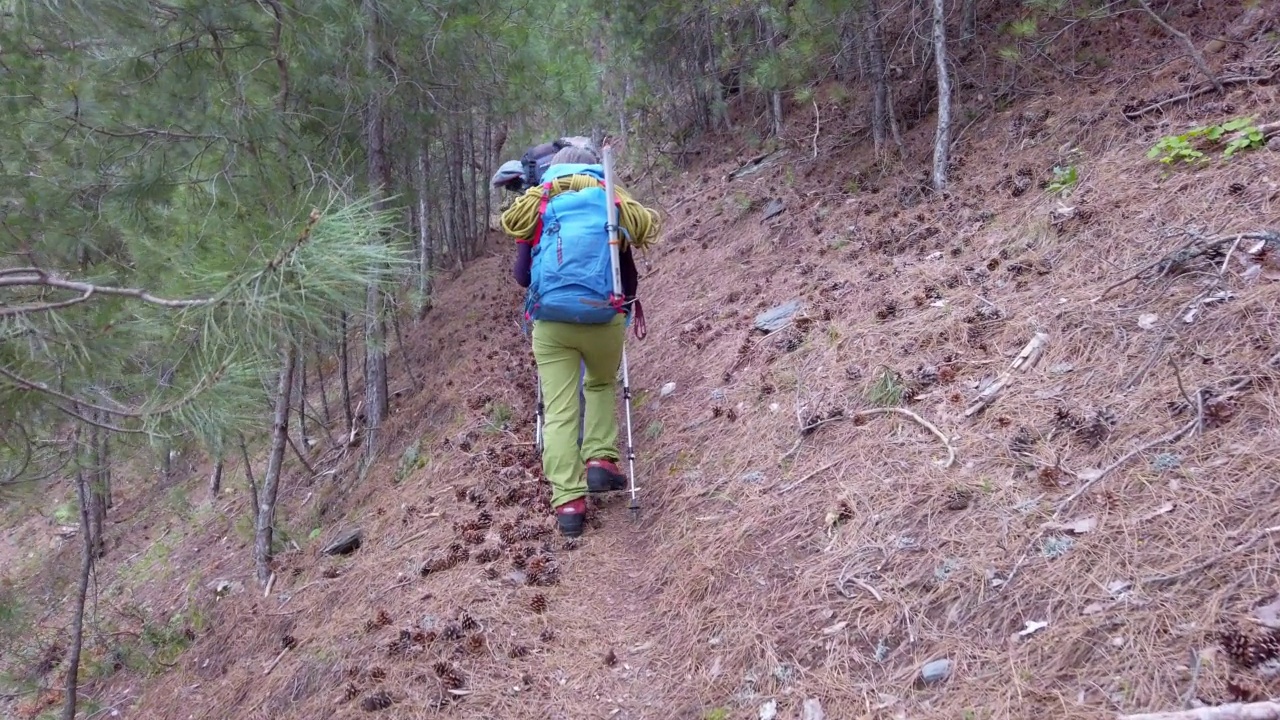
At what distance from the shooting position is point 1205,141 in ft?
17.1

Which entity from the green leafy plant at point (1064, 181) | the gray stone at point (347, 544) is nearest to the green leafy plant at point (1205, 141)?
the green leafy plant at point (1064, 181)

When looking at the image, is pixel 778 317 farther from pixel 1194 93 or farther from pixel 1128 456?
pixel 1194 93

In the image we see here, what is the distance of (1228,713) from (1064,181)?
14.7 ft

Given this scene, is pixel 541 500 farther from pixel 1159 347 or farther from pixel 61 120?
pixel 61 120

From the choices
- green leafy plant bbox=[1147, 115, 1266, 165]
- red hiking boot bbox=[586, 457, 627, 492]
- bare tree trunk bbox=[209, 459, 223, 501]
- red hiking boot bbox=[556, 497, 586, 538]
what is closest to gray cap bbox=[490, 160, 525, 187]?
red hiking boot bbox=[586, 457, 627, 492]

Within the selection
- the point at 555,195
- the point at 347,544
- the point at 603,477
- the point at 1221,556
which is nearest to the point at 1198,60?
the point at 1221,556

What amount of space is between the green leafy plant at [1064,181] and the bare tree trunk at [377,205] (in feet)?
15.9

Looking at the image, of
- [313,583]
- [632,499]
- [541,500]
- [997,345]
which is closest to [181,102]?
[313,583]

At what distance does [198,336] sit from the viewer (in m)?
3.18

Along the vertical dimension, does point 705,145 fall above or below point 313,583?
above

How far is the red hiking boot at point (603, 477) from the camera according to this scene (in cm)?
517

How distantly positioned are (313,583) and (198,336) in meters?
2.99

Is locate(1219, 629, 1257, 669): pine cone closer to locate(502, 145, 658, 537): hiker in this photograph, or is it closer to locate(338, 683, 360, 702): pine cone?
locate(502, 145, 658, 537): hiker

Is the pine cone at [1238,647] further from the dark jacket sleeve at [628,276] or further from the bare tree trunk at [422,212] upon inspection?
the bare tree trunk at [422,212]
